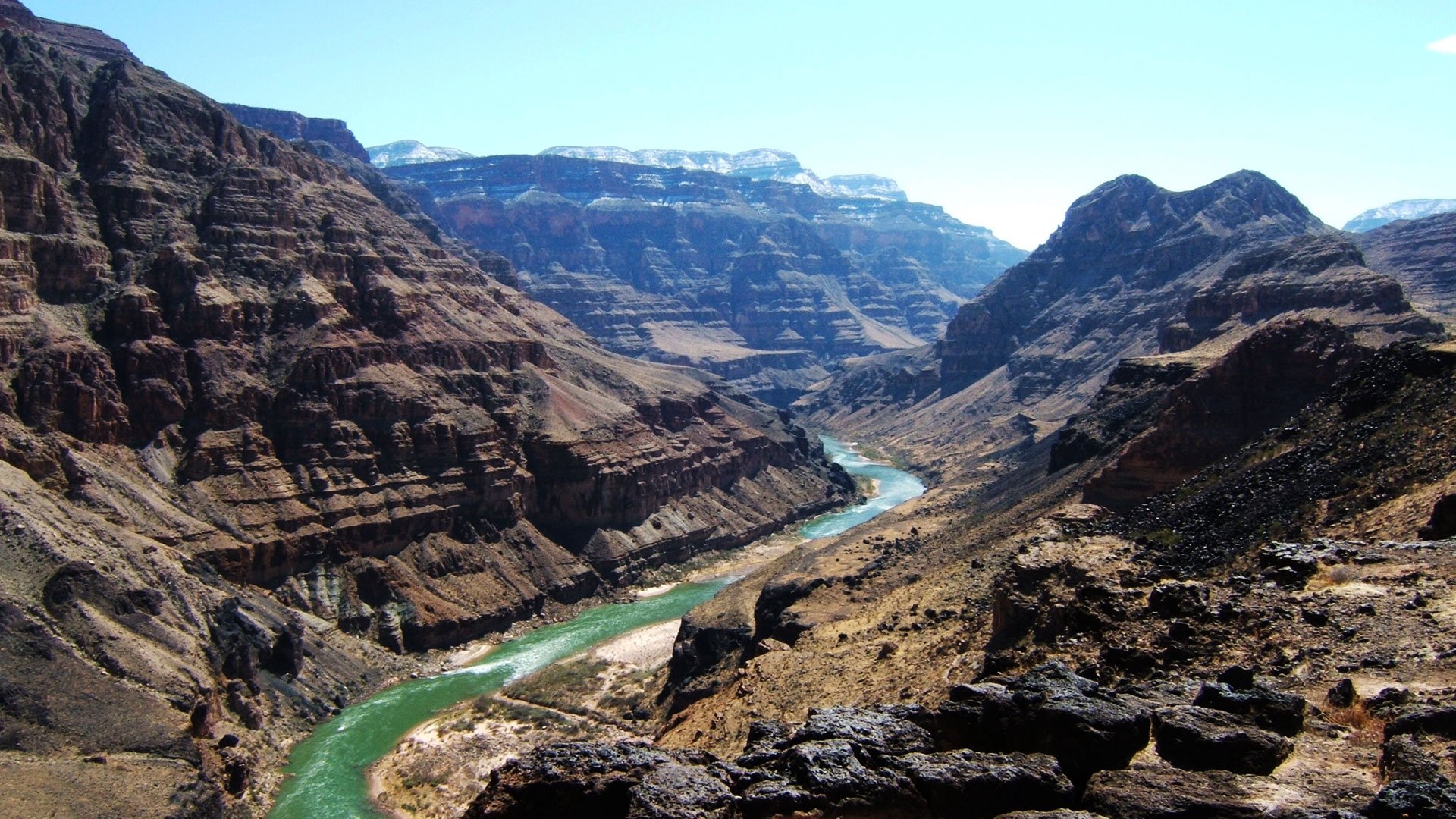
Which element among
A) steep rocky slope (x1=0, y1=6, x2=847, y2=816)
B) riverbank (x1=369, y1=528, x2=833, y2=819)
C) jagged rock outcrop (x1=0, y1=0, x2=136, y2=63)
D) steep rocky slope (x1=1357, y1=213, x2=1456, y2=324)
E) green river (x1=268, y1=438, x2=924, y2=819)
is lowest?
green river (x1=268, y1=438, x2=924, y2=819)

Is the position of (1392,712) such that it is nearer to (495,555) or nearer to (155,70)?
(495,555)

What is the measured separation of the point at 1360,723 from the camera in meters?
21.8

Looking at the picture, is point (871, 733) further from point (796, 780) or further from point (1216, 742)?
point (1216, 742)

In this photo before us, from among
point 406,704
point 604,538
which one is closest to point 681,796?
point 406,704

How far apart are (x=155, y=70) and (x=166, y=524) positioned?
69144 millimetres

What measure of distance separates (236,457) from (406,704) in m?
31.0

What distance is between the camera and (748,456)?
529 feet

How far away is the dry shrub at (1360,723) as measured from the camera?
20750 millimetres

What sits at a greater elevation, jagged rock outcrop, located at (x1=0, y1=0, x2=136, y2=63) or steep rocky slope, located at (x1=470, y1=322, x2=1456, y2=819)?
jagged rock outcrop, located at (x1=0, y1=0, x2=136, y2=63)

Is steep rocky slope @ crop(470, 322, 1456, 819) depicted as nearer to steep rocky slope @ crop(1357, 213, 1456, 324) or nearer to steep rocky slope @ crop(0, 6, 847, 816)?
steep rocky slope @ crop(0, 6, 847, 816)

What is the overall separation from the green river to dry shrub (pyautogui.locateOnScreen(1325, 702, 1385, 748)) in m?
52.3

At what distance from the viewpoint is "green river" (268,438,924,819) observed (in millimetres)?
62281

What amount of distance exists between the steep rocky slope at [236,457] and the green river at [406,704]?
265cm

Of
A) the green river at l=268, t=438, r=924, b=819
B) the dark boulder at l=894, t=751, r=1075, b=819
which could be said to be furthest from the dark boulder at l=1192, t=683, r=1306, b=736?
the green river at l=268, t=438, r=924, b=819
